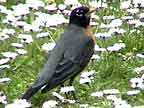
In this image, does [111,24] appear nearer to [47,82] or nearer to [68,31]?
[68,31]

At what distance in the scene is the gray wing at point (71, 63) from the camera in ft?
26.7

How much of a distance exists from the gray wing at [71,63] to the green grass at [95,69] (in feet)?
1.54

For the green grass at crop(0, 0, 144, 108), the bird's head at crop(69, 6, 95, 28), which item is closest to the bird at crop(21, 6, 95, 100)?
the bird's head at crop(69, 6, 95, 28)

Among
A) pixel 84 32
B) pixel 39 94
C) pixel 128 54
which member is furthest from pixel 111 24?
pixel 39 94

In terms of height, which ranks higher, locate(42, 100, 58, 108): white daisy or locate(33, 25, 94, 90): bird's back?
locate(33, 25, 94, 90): bird's back

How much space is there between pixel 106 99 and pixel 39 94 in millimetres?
875

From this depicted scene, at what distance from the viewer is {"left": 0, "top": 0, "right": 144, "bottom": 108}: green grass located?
8812mm

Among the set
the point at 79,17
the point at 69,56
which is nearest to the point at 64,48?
the point at 69,56

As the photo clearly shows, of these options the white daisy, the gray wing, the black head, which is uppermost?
the black head

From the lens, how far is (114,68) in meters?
9.40

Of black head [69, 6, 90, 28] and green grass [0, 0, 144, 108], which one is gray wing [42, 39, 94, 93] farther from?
green grass [0, 0, 144, 108]

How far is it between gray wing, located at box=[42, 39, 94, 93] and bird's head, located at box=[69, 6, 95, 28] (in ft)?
1.03

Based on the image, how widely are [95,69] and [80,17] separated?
818mm

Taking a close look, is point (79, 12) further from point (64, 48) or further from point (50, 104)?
point (50, 104)
